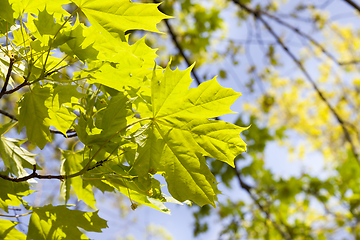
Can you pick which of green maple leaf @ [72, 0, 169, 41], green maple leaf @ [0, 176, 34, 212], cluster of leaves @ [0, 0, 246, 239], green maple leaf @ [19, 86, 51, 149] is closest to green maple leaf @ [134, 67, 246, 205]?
cluster of leaves @ [0, 0, 246, 239]

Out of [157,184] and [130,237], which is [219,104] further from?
[130,237]

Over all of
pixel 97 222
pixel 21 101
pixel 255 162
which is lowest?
pixel 97 222

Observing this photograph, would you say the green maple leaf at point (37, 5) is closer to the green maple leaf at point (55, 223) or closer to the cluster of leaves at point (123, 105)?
the cluster of leaves at point (123, 105)

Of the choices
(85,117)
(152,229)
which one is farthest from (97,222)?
(152,229)

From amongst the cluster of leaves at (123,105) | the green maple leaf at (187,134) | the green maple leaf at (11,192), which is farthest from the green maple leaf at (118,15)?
the green maple leaf at (11,192)

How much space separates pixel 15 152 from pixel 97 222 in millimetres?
328

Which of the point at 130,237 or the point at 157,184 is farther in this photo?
the point at 130,237

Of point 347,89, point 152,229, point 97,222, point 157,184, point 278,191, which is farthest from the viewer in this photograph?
point 347,89

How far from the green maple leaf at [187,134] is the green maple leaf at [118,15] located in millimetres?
133

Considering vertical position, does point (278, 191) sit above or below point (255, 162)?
below

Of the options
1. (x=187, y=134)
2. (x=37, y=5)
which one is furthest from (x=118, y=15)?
(x=187, y=134)

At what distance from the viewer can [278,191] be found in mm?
2672

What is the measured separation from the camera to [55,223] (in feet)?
2.28

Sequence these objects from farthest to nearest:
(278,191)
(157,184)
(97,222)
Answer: (278,191) → (97,222) → (157,184)
